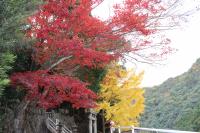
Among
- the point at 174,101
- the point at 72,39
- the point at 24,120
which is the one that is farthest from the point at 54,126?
the point at 174,101

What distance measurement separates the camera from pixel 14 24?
25.0 ft

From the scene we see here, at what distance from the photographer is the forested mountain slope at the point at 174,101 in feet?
120

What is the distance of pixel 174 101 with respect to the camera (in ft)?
133

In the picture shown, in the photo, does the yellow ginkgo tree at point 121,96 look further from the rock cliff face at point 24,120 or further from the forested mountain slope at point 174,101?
the forested mountain slope at point 174,101

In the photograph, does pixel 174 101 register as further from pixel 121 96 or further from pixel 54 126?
pixel 54 126

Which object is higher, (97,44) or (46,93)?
(97,44)

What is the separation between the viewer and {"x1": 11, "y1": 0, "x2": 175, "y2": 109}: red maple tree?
11234 millimetres

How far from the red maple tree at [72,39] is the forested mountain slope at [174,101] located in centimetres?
2129

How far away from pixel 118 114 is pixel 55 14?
37.8 ft

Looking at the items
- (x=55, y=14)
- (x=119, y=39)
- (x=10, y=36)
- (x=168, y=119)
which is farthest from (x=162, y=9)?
(x=168, y=119)

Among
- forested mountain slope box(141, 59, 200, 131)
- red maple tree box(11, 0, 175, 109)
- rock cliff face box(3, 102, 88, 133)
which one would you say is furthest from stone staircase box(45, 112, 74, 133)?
forested mountain slope box(141, 59, 200, 131)

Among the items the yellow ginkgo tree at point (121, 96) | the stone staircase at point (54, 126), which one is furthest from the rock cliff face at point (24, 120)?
the yellow ginkgo tree at point (121, 96)

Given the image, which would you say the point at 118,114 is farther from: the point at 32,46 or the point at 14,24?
the point at 14,24

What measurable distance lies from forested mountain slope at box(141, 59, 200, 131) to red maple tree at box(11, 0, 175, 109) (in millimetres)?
21291
